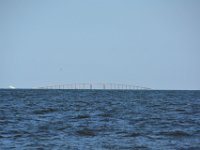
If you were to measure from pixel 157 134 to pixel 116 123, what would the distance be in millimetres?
7745

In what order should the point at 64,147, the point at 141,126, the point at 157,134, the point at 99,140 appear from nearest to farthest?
the point at 64,147 → the point at 99,140 → the point at 157,134 → the point at 141,126

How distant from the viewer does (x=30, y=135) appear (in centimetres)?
3381

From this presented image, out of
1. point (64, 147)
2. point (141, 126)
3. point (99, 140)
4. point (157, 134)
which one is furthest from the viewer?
point (141, 126)

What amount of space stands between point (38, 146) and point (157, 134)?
27.9 feet

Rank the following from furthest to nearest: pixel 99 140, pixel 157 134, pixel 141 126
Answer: pixel 141 126 → pixel 157 134 → pixel 99 140

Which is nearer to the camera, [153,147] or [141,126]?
[153,147]

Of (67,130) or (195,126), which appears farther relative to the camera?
(195,126)

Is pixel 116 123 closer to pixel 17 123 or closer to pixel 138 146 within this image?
pixel 17 123

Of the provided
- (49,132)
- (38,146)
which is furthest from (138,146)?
(49,132)

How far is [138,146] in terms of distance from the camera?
3000 centimetres

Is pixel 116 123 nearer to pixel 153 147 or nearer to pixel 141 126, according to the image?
pixel 141 126

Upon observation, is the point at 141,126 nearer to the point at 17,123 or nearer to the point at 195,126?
the point at 195,126

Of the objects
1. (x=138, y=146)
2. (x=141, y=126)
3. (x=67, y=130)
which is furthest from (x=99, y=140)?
(x=141, y=126)

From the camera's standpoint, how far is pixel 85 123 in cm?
4234
